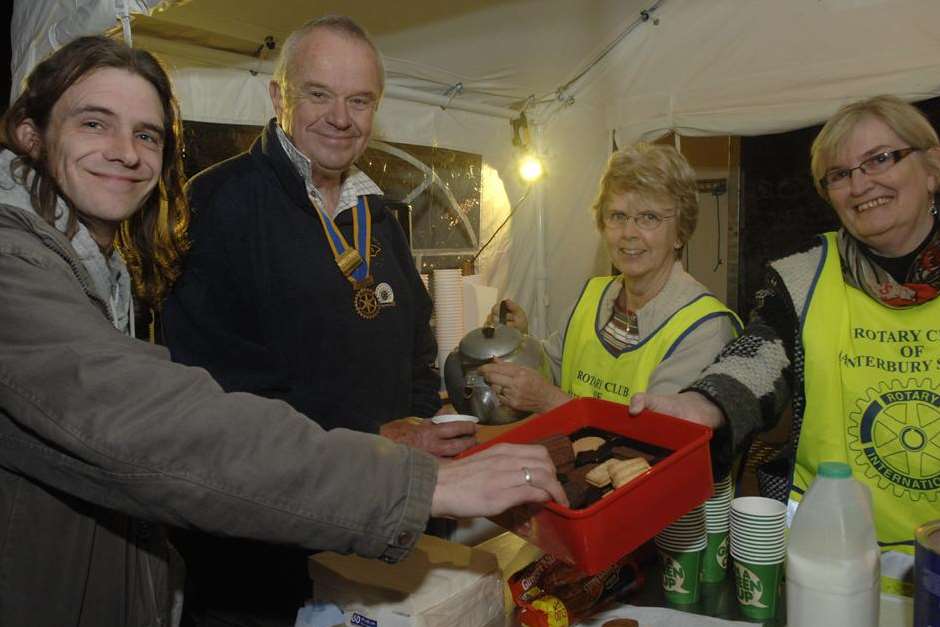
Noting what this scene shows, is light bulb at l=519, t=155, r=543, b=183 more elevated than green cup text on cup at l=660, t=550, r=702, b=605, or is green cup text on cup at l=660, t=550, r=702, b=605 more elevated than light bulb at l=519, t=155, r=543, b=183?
light bulb at l=519, t=155, r=543, b=183

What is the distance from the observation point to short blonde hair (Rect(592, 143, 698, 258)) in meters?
2.14

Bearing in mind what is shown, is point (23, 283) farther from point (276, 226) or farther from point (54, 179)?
point (276, 226)

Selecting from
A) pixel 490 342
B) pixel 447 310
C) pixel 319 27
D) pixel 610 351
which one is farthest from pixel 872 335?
pixel 447 310

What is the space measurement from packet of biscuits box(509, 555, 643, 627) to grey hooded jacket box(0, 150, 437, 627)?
1.12ft

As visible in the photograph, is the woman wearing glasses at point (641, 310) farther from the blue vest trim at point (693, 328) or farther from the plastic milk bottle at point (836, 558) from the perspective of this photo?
the plastic milk bottle at point (836, 558)

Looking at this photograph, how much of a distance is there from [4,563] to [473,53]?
10.7 ft

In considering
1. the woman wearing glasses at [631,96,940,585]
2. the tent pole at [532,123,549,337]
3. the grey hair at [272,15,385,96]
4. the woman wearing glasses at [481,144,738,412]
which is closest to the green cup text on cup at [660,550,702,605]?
the woman wearing glasses at [631,96,940,585]

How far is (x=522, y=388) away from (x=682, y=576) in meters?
0.89

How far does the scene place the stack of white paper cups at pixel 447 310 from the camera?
377cm

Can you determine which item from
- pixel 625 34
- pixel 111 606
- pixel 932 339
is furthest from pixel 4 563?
pixel 625 34

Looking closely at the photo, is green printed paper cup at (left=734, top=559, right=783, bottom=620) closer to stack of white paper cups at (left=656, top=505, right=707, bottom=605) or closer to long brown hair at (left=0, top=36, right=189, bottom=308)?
stack of white paper cups at (left=656, top=505, right=707, bottom=605)

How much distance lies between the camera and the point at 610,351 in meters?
2.18

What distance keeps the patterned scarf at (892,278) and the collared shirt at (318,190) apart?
1.42m

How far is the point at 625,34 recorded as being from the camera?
393 cm
